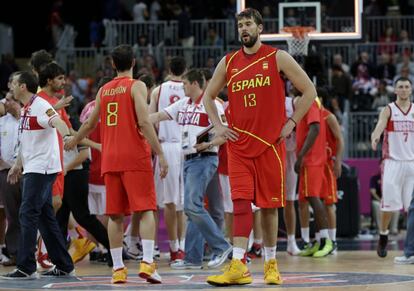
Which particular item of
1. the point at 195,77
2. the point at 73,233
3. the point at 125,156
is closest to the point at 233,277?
the point at 125,156

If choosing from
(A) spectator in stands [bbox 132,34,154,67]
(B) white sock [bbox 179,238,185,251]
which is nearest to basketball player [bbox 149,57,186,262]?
(B) white sock [bbox 179,238,185,251]

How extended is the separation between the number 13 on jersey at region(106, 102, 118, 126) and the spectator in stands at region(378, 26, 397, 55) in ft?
52.4

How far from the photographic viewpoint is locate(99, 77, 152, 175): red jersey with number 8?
10.6 meters

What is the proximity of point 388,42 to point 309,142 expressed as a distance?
41.1 ft

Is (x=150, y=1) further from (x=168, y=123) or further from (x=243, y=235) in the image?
(x=243, y=235)

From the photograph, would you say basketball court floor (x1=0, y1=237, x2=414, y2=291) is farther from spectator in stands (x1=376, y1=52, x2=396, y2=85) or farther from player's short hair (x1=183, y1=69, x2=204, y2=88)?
spectator in stands (x1=376, y1=52, x2=396, y2=85)

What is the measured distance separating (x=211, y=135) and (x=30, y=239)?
274cm

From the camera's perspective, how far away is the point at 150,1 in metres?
30.7

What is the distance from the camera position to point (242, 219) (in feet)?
34.0

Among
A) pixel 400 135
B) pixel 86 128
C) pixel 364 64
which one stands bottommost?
pixel 400 135

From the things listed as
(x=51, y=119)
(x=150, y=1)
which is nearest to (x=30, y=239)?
(x=51, y=119)

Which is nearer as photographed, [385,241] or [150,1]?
[385,241]

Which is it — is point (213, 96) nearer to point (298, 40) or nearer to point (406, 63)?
point (298, 40)

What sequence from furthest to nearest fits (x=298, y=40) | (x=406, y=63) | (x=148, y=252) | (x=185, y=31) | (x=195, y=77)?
1. (x=185, y=31)
2. (x=406, y=63)
3. (x=298, y=40)
4. (x=195, y=77)
5. (x=148, y=252)
